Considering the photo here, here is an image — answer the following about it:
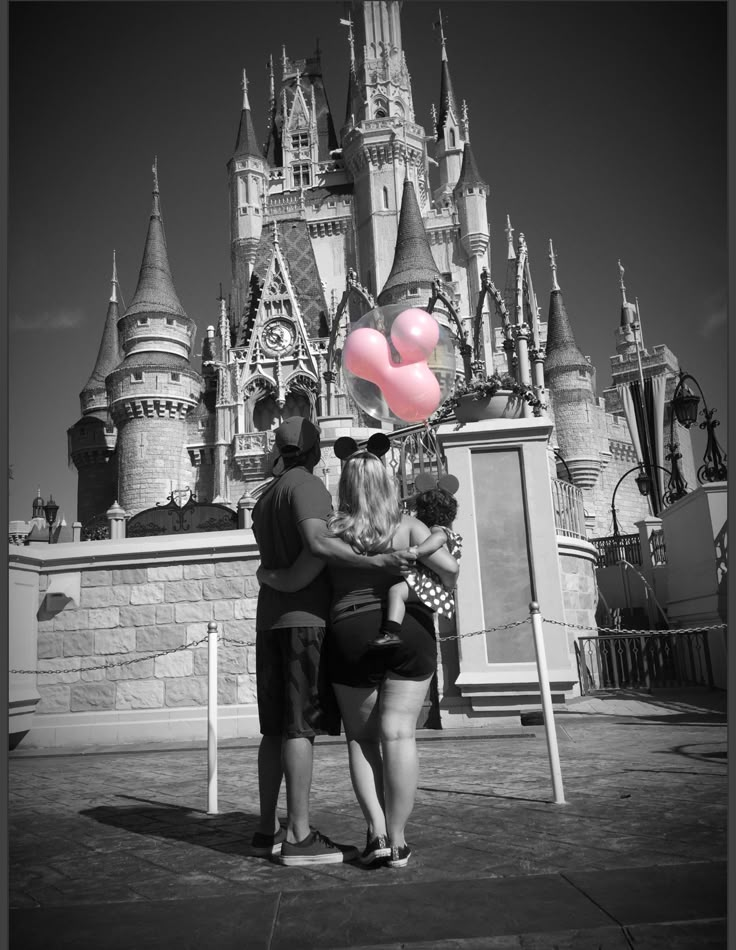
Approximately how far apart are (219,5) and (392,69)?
171ft

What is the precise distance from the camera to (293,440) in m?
2.92

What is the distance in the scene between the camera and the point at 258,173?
4853cm

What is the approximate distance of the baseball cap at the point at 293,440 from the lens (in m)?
2.93

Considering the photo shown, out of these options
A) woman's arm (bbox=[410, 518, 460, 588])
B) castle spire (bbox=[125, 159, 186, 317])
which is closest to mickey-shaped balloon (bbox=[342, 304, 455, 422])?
woman's arm (bbox=[410, 518, 460, 588])

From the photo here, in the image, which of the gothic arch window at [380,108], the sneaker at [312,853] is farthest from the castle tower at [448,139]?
the sneaker at [312,853]

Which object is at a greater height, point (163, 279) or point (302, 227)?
point (302, 227)

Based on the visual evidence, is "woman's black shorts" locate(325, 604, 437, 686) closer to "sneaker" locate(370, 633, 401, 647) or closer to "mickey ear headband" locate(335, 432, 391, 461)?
"sneaker" locate(370, 633, 401, 647)

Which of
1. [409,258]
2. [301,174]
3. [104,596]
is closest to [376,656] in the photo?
[104,596]

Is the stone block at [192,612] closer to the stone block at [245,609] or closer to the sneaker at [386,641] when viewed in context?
the stone block at [245,609]

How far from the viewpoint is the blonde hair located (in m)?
2.61

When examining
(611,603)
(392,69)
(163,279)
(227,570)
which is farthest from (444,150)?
(227,570)

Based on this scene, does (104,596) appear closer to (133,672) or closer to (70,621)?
(70,621)

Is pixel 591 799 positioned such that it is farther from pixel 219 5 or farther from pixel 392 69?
pixel 392 69

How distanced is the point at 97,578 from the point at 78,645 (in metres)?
0.62
